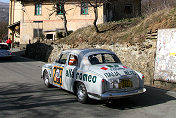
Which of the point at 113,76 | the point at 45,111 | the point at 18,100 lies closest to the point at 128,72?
the point at 113,76

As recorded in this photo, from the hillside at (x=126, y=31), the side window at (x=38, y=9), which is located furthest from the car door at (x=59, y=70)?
the side window at (x=38, y=9)

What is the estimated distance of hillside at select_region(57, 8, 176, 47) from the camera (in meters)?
11.4

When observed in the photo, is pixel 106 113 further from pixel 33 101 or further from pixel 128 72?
pixel 33 101

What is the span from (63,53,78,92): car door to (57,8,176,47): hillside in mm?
5684

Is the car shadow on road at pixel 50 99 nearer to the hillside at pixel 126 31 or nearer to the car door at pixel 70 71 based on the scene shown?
the car door at pixel 70 71

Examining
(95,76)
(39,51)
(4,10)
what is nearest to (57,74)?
(95,76)

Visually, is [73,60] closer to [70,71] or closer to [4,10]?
[70,71]

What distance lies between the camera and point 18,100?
6.94 m

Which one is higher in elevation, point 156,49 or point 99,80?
point 156,49

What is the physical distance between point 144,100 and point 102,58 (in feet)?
6.75

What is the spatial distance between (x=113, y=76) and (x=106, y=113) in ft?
3.52

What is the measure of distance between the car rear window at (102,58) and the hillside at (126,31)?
15.6 ft

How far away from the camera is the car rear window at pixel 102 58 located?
7.11m

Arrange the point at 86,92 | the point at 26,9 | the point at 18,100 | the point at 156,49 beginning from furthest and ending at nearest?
the point at 26,9 < the point at 156,49 < the point at 18,100 < the point at 86,92
